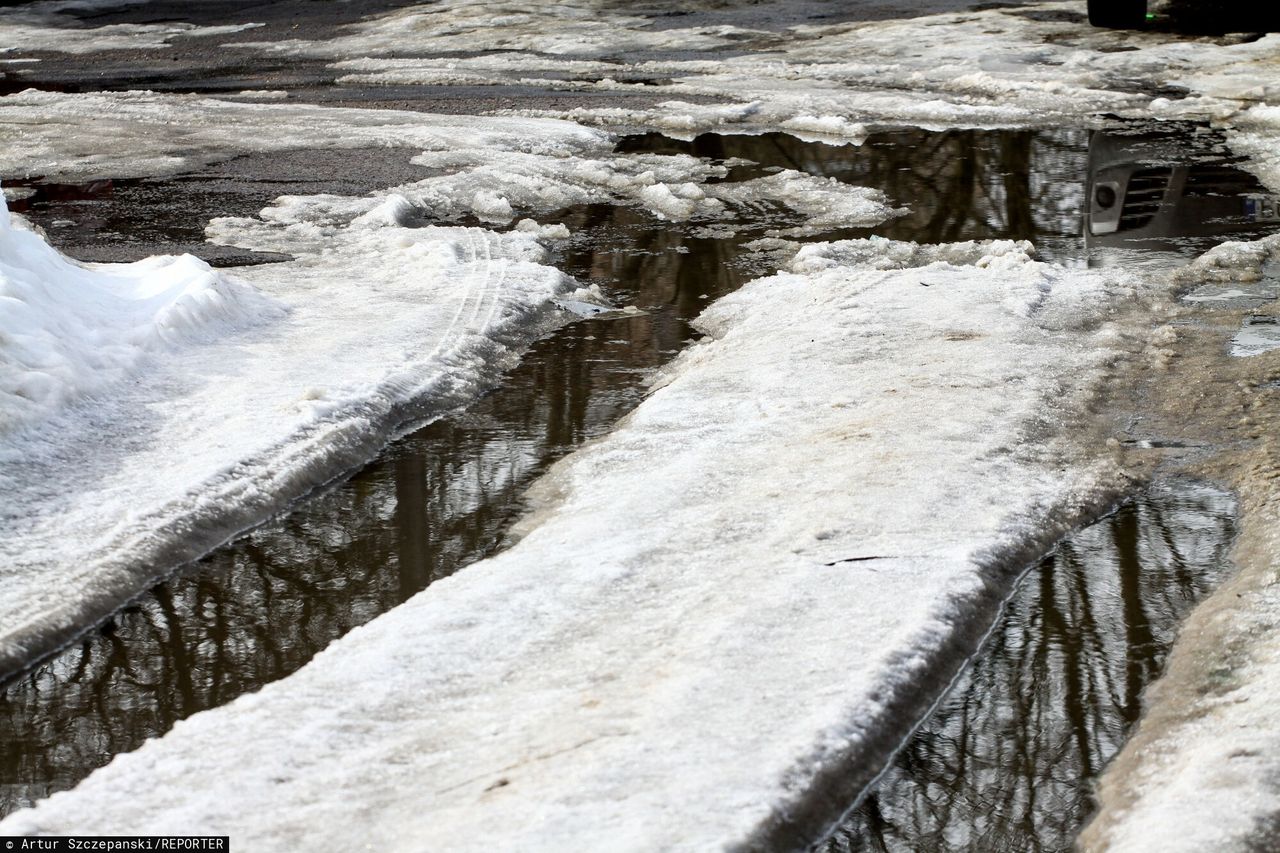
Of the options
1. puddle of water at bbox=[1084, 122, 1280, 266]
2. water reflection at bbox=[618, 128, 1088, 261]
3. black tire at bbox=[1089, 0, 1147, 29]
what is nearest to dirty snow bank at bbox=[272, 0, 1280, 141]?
black tire at bbox=[1089, 0, 1147, 29]

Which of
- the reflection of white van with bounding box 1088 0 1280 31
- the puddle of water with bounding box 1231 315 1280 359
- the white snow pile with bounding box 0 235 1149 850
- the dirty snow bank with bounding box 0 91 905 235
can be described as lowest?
the white snow pile with bounding box 0 235 1149 850

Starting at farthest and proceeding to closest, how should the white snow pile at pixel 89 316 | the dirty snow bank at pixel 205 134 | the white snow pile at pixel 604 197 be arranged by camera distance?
the dirty snow bank at pixel 205 134
the white snow pile at pixel 604 197
the white snow pile at pixel 89 316

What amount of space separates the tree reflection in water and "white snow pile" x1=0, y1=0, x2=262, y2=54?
14649 mm

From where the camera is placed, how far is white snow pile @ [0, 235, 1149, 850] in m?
3.15

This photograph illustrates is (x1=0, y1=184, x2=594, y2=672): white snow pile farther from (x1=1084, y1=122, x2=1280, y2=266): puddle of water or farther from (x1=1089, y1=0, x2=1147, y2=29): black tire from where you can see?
(x1=1089, y1=0, x2=1147, y2=29): black tire

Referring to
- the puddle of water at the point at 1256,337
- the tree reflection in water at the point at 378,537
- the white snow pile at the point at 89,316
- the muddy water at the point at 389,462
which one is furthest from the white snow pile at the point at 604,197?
the puddle of water at the point at 1256,337

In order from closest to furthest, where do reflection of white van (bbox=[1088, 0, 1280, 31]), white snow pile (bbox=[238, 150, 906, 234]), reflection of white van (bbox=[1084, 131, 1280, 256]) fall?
reflection of white van (bbox=[1084, 131, 1280, 256]) → white snow pile (bbox=[238, 150, 906, 234]) → reflection of white van (bbox=[1088, 0, 1280, 31])

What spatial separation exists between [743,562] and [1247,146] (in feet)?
27.1

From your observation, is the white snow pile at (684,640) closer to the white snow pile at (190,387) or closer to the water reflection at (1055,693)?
the water reflection at (1055,693)

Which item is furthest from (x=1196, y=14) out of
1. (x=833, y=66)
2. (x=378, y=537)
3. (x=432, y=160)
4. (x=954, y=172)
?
(x=378, y=537)

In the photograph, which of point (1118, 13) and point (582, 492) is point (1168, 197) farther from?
point (1118, 13)

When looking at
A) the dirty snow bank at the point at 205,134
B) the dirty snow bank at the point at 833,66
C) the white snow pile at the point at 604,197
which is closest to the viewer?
the white snow pile at the point at 604,197

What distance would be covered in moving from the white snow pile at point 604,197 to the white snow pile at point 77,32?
12207 mm

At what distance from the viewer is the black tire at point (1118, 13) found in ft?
56.0
